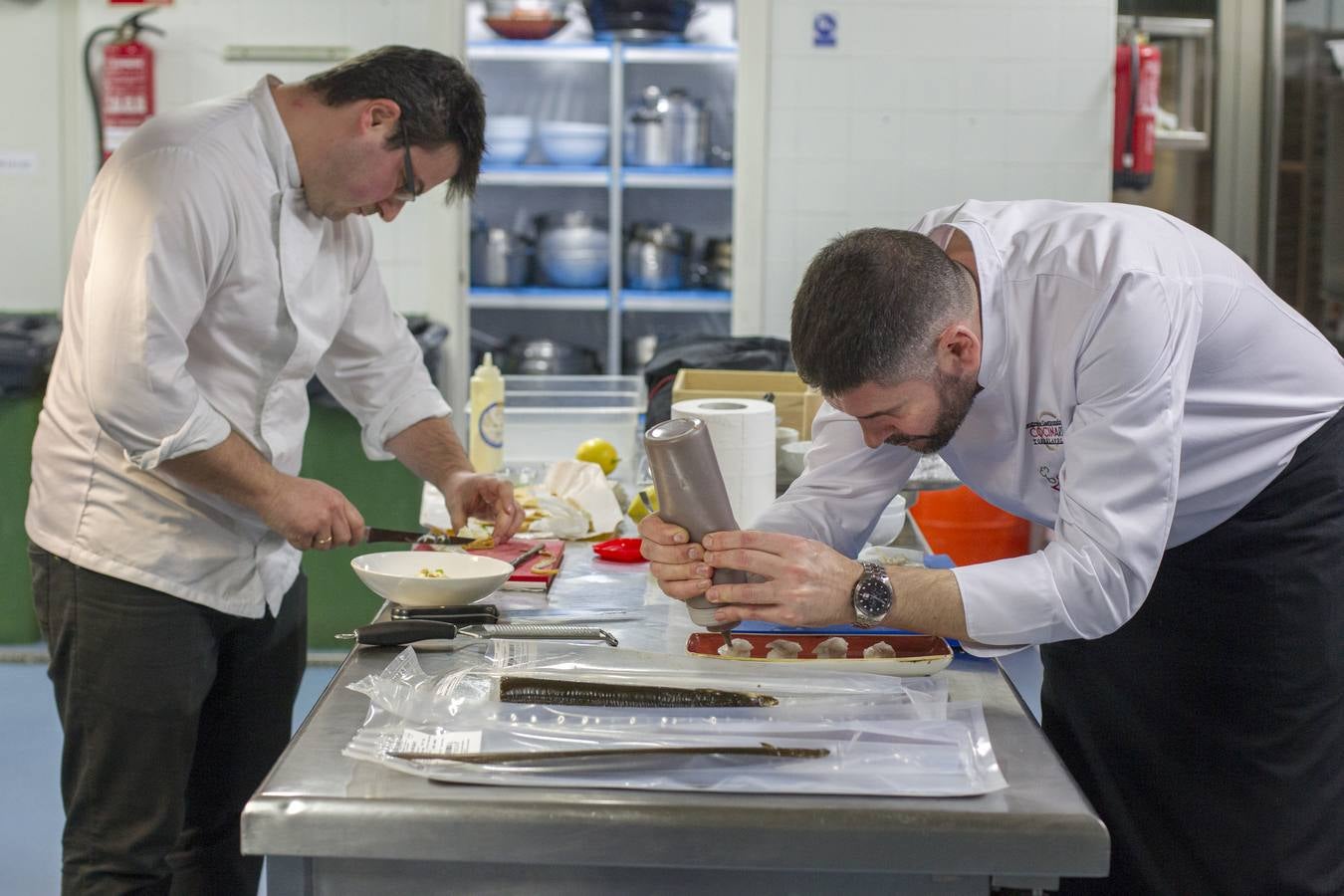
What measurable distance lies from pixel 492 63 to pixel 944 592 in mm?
5935

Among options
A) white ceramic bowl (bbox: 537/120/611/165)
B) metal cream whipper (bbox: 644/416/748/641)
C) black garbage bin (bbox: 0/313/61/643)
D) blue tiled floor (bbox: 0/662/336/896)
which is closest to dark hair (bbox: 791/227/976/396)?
metal cream whipper (bbox: 644/416/748/641)

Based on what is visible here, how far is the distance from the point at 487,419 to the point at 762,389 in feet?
2.13

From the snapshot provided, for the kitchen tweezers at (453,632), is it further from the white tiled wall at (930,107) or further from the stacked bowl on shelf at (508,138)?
the stacked bowl on shelf at (508,138)

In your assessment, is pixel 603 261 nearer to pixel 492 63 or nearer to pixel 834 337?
pixel 492 63

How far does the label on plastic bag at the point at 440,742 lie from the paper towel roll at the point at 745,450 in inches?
39.2

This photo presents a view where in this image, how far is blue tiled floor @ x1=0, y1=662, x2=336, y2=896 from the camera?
308 centimetres

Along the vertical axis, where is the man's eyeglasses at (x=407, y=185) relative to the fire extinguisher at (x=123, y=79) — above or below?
below

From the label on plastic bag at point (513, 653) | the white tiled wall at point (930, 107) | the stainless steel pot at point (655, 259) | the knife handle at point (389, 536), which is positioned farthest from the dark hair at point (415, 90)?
the stainless steel pot at point (655, 259)

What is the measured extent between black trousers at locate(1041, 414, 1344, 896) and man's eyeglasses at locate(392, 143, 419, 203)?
4.18ft

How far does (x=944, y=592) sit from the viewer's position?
61.7 inches

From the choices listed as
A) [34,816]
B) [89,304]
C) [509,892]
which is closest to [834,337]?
[509,892]

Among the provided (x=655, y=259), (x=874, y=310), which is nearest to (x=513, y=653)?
(x=874, y=310)

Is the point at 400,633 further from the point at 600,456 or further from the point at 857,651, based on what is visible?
the point at 600,456

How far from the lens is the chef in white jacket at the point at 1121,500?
1.55m
